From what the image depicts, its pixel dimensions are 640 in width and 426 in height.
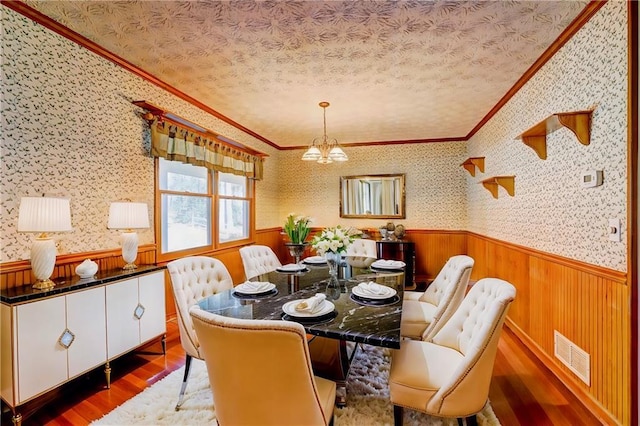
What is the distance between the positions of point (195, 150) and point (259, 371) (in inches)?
117

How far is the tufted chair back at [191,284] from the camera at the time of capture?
1974 millimetres

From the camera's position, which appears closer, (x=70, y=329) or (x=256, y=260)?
(x=70, y=329)

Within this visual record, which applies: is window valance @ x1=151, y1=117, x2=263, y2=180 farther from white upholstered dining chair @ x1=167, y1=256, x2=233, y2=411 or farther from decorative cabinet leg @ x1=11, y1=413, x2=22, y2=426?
decorative cabinet leg @ x1=11, y1=413, x2=22, y2=426

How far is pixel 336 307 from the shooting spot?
1766mm

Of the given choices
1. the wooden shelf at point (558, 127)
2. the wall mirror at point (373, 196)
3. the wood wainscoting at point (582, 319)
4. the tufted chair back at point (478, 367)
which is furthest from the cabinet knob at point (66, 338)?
the wall mirror at point (373, 196)

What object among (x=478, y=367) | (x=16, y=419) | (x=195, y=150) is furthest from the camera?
(x=195, y=150)

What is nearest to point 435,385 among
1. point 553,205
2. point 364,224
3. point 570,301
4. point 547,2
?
point 570,301

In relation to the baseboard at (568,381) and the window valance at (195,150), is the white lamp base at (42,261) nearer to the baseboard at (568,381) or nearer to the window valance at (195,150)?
the window valance at (195,150)

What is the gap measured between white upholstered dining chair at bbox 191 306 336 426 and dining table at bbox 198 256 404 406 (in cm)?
30

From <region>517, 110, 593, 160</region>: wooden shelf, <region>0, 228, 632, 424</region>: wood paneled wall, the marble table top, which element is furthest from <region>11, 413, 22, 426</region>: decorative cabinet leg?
<region>517, 110, 593, 160</region>: wooden shelf

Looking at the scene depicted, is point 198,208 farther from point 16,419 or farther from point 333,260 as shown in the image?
point 16,419

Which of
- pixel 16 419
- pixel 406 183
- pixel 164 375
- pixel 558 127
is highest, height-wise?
pixel 558 127

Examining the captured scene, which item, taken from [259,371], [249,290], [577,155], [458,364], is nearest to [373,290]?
[458,364]

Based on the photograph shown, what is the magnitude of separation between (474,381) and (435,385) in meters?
0.18
